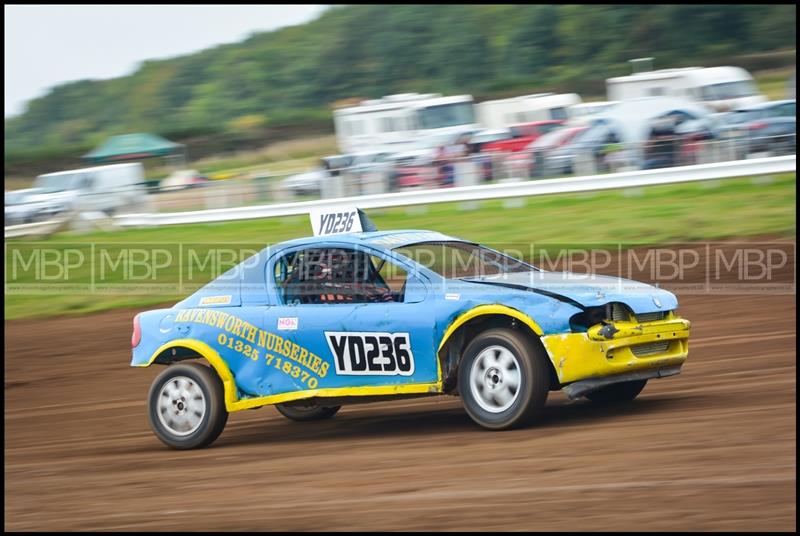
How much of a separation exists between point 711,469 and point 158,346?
15.2 feet

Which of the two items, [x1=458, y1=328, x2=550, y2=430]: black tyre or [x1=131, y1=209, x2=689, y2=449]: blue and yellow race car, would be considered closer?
[x1=458, y1=328, x2=550, y2=430]: black tyre

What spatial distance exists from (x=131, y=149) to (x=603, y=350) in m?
32.3

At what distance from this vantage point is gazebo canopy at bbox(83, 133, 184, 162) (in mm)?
37969

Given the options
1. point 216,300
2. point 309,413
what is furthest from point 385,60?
point 216,300

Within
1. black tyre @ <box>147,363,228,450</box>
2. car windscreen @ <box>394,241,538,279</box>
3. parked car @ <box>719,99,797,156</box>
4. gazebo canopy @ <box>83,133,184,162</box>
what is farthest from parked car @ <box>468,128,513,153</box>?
black tyre @ <box>147,363,228,450</box>

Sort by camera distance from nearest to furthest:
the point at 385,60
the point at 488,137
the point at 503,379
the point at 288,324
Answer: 1. the point at 503,379
2. the point at 288,324
3. the point at 488,137
4. the point at 385,60

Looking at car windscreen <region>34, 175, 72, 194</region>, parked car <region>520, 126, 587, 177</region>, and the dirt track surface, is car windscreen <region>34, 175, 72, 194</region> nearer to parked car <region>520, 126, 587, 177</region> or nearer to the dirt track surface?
parked car <region>520, 126, 587, 177</region>

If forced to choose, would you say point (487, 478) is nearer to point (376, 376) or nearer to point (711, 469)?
point (711, 469)

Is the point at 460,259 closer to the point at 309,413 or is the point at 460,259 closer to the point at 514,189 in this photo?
the point at 309,413

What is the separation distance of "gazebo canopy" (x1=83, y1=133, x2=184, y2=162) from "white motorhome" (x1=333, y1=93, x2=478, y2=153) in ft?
29.7

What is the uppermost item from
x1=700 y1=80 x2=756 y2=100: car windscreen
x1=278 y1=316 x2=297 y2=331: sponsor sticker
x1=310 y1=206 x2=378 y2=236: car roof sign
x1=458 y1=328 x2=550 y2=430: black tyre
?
x1=700 y1=80 x2=756 y2=100: car windscreen

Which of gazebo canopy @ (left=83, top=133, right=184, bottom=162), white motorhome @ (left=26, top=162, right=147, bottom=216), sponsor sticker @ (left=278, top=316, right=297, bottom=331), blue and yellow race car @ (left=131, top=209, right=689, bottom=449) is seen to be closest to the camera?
blue and yellow race car @ (left=131, top=209, right=689, bottom=449)

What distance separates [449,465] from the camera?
709 cm
